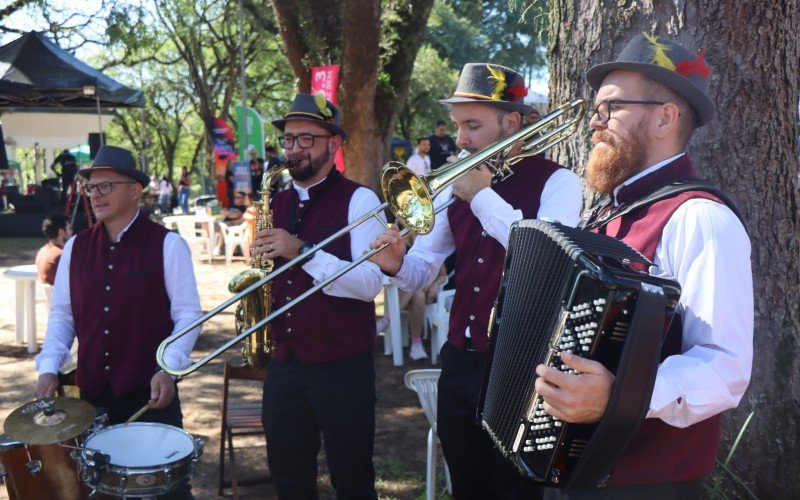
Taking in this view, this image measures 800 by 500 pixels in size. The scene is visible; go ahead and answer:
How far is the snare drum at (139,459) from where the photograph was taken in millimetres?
3006

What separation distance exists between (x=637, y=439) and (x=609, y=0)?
2.44m

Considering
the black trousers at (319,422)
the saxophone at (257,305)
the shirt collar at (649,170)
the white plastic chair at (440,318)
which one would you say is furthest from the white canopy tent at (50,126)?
the shirt collar at (649,170)

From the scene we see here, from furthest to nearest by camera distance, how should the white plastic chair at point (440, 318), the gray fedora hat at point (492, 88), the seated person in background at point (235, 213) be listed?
1. the seated person in background at point (235, 213)
2. the white plastic chair at point (440, 318)
3. the gray fedora hat at point (492, 88)

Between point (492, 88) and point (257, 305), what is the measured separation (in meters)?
1.61

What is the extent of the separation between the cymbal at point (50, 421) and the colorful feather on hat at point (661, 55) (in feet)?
9.04

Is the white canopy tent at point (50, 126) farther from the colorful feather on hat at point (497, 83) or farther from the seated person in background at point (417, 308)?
the colorful feather on hat at point (497, 83)

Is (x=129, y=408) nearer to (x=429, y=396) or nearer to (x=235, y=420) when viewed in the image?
(x=235, y=420)

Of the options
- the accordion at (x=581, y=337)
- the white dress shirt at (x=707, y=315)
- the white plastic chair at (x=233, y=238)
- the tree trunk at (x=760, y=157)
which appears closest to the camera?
the accordion at (x=581, y=337)

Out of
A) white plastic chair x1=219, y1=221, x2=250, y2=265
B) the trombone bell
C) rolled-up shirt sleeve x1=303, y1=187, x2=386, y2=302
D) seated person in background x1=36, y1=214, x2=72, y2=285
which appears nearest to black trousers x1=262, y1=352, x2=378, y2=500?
rolled-up shirt sleeve x1=303, y1=187, x2=386, y2=302

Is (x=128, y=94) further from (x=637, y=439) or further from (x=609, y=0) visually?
(x=637, y=439)

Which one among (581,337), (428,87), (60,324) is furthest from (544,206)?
(428,87)

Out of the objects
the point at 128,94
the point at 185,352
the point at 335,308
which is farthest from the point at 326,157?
the point at 128,94

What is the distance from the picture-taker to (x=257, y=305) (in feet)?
12.4

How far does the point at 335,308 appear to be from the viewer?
12.1ft
